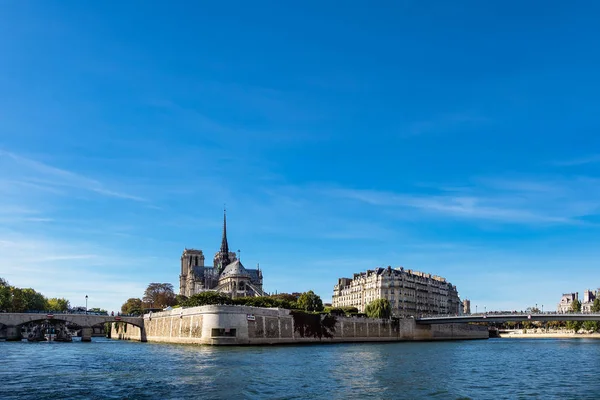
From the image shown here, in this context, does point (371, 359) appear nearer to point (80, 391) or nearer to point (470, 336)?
point (80, 391)

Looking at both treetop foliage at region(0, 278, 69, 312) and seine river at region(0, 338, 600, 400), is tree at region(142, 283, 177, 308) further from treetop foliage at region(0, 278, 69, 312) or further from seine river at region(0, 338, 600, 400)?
seine river at region(0, 338, 600, 400)

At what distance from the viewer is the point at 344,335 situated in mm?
107375

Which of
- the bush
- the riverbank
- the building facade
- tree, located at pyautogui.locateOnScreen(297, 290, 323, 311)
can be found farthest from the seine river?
the riverbank

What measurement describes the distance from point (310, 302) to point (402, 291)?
4868cm

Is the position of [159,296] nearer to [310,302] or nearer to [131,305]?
[131,305]

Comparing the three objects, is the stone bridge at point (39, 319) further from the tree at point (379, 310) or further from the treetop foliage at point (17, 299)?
the tree at point (379, 310)

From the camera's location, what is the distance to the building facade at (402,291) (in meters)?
163

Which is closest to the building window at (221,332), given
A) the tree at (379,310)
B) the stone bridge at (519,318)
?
the tree at (379,310)

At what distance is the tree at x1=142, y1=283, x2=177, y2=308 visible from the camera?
181750 millimetres

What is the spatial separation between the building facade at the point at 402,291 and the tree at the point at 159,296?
53.2m

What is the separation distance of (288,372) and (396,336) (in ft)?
260

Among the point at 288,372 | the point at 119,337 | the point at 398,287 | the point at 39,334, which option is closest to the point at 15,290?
the point at 119,337

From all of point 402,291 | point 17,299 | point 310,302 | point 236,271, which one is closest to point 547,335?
point 402,291

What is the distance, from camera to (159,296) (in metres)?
183
